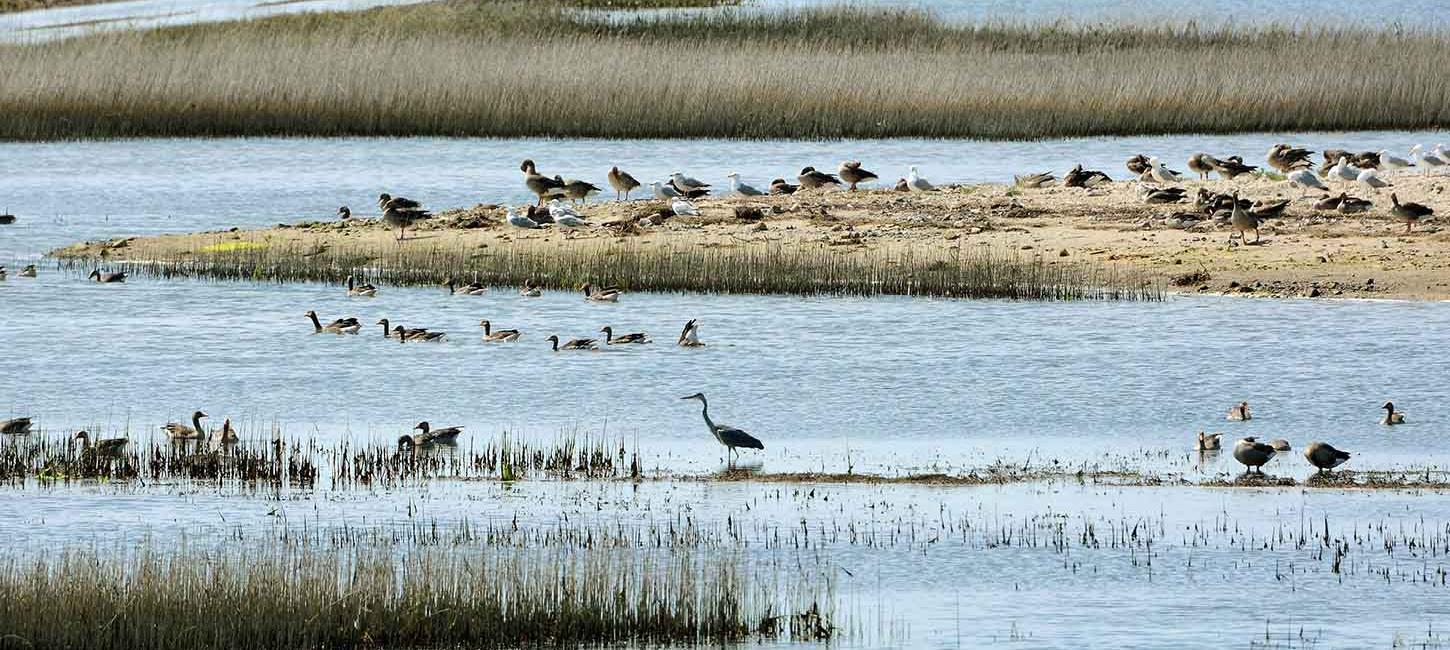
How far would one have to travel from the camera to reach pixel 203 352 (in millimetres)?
22266

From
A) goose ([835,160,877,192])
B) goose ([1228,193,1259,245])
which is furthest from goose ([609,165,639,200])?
goose ([1228,193,1259,245])

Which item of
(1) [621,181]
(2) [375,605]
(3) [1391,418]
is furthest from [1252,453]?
(1) [621,181]

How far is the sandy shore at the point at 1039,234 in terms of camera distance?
2495cm

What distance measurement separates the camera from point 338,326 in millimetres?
23047

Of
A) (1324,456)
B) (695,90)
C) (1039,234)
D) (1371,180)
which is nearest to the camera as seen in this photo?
(1324,456)

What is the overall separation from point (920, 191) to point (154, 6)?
157ft

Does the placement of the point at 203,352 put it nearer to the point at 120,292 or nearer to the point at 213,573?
the point at 120,292

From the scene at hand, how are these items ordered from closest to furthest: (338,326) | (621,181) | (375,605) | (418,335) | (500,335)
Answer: (375,605)
(500,335)
(418,335)
(338,326)
(621,181)

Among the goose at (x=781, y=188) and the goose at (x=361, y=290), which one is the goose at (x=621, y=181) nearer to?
the goose at (x=781, y=188)

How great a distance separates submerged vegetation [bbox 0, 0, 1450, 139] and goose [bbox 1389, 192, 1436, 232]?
515 inches

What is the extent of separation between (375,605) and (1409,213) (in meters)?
18.1

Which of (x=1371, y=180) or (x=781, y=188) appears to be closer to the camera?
(x=1371, y=180)

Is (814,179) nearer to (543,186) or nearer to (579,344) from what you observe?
(543,186)

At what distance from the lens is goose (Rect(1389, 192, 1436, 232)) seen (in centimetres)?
2617
